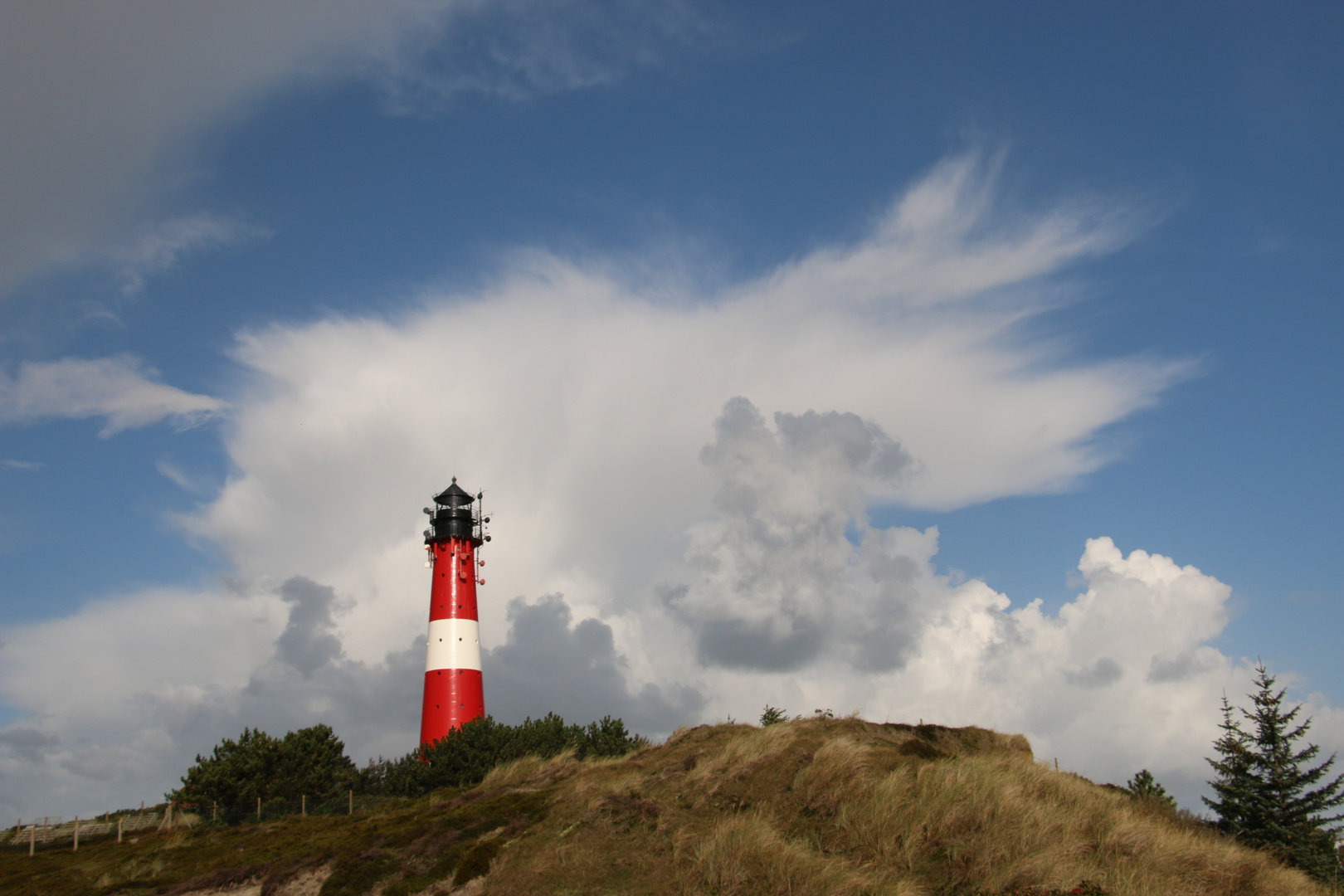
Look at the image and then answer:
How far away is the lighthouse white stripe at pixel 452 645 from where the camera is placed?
42469mm

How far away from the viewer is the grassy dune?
16578 mm

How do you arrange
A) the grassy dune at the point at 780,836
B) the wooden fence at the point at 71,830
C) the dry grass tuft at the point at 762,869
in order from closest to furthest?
1. the dry grass tuft at the point at 762,869
2. the grassy dune at the point at 780,836
3. the wooden fence at the point at 71,830

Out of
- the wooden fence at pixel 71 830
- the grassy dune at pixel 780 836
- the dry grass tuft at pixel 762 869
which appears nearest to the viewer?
the dry grass tuft at pixel 762 869

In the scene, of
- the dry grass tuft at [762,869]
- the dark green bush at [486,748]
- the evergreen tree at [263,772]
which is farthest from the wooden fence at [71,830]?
the dry grass tuft at [762,869]

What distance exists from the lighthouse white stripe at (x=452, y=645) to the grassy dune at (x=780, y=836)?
14.0 m

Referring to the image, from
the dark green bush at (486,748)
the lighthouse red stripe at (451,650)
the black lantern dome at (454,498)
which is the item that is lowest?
the dark green bush at (486,748)

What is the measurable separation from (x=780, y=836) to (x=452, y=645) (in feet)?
92.1

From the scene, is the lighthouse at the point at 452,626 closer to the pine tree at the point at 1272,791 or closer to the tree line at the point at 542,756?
the tree line at the point at 542,756

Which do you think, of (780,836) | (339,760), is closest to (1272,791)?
(780,836)

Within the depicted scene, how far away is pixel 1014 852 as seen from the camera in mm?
16781

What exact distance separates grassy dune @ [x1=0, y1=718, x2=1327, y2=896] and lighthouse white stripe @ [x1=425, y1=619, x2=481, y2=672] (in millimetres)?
14048

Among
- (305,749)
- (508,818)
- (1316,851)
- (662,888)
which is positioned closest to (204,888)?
(508,818)

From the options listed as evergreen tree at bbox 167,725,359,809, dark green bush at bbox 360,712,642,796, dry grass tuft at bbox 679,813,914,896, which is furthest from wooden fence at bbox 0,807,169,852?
dry grass tuft at bbox 679,813,914,896

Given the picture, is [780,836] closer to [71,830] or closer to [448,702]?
[448,702]
